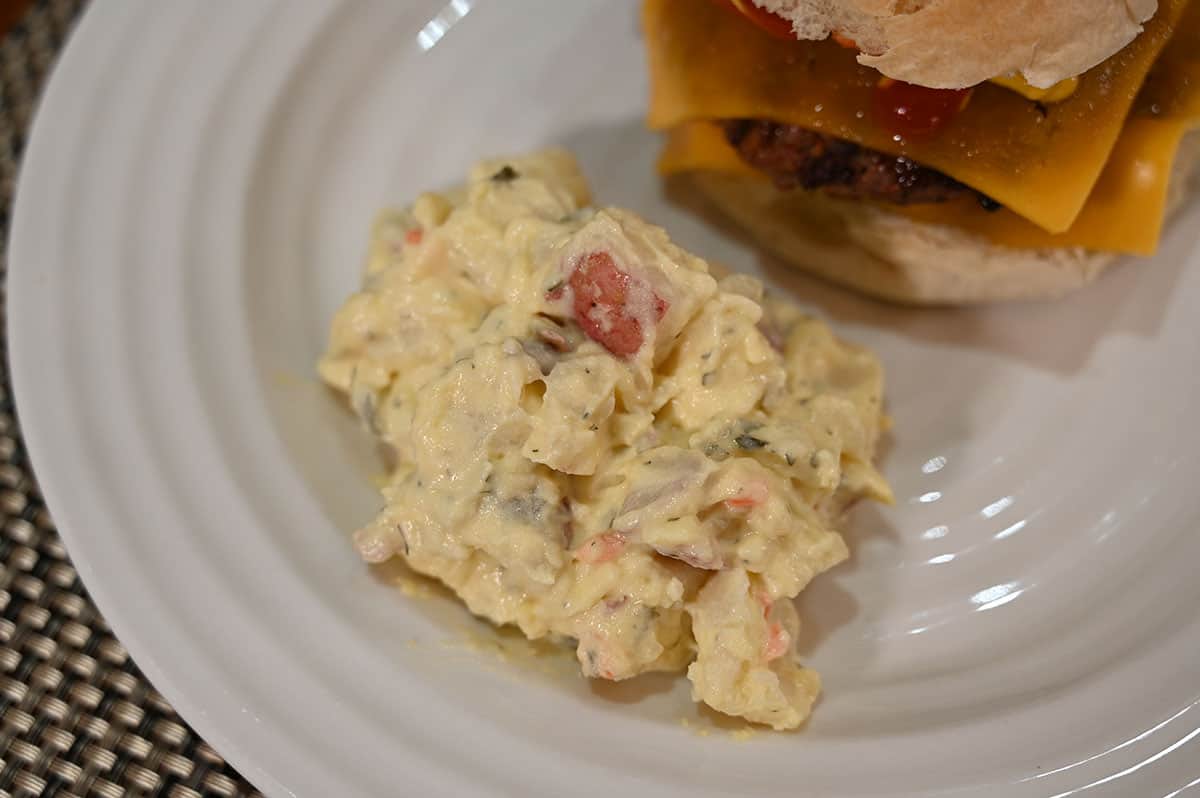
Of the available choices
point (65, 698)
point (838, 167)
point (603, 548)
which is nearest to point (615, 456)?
point (603, 548)

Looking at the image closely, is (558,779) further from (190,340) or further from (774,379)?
(190,340)

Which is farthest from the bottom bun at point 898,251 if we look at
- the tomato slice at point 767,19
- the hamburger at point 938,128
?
the tomato slice at point 767,19

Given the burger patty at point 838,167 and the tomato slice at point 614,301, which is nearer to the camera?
the tomato slice at point 614,301

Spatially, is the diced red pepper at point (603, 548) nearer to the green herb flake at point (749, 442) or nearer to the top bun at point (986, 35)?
the green herb flake at point (749, 442)

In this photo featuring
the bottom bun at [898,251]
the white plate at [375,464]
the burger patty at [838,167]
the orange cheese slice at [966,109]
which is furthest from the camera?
the bottom bun at [898,251]

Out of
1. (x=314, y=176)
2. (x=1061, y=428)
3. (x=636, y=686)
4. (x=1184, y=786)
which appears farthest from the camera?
(x=314, y=176)

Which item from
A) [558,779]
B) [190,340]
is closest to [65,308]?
[190,340]

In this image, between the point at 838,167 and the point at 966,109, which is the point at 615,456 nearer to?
the point at 838,167
